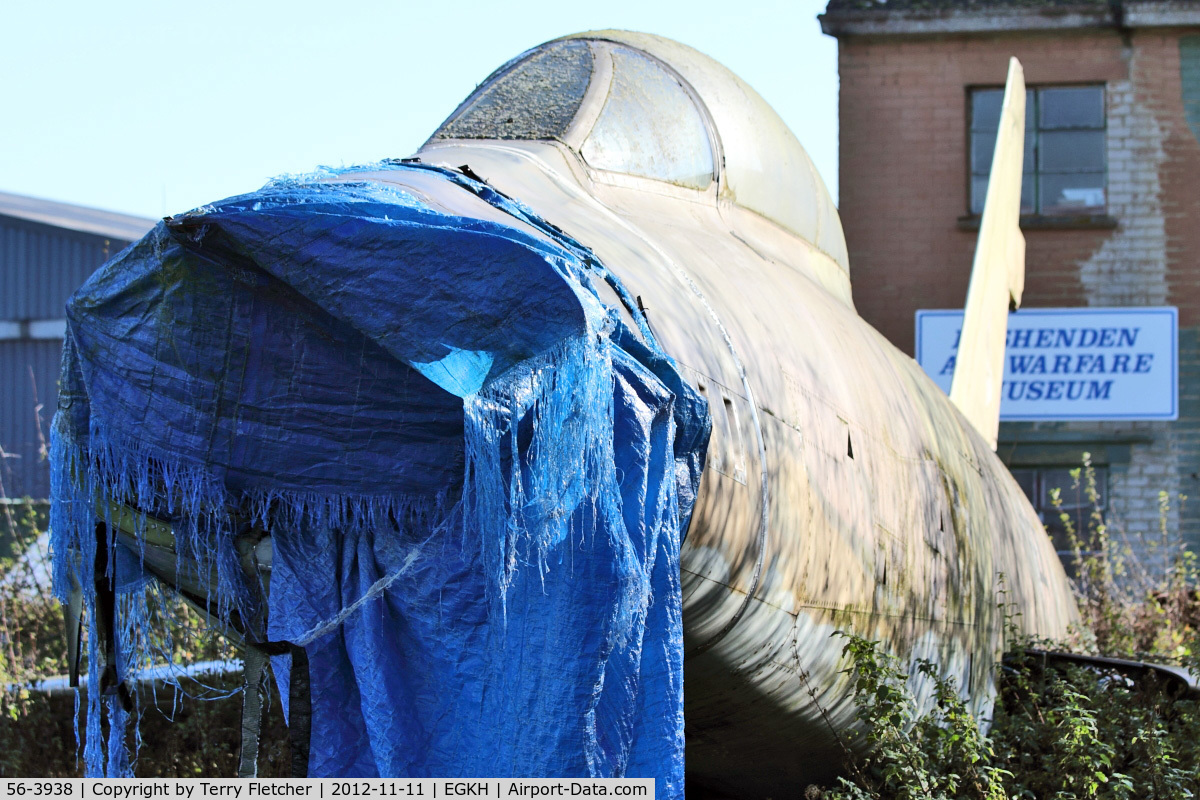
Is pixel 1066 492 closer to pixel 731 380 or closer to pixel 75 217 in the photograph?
pixel 731 380

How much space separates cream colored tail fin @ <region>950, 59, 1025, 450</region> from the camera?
23.7 feet

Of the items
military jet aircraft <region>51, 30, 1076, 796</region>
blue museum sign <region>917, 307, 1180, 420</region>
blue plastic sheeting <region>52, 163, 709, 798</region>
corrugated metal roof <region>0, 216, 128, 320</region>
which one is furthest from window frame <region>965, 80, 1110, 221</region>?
blue plastic sheeting <region>52, 163, 709, 798</region>

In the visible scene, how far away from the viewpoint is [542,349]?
7.50 feet

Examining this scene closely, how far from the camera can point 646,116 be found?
155 inches

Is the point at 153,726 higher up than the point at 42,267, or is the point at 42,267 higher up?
the point at 42,267

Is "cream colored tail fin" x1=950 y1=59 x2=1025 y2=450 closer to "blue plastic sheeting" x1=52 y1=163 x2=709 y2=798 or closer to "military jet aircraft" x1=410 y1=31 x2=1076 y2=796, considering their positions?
"military jet aircraft" x1=410 y1=31 x2=1076 y2=796

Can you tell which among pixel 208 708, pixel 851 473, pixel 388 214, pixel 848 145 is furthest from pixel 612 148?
pixel 848 145

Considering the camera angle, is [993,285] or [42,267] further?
[42,267]

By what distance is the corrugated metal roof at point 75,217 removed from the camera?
19723 mm

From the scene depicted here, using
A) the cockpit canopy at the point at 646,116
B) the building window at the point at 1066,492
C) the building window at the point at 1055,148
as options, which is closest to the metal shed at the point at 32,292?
the building window at the point at 1055,148

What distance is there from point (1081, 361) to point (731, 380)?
11959mm

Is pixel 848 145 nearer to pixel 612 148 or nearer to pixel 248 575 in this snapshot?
pixel 612 148

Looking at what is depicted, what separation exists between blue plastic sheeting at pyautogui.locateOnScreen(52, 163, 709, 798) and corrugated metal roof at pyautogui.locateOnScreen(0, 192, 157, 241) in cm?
1665

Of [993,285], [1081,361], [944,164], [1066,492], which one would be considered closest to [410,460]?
[993,285]
